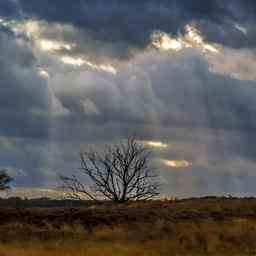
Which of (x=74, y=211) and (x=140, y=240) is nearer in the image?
(x=140, y=240)

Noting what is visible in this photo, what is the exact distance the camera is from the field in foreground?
3609 cm

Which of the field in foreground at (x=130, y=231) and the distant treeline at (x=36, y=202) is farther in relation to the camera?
the distant treeline at (x=36, y=202)

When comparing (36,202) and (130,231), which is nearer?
(130,231)

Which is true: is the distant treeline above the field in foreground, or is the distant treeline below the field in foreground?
above

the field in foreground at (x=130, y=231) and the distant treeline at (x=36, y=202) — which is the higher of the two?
the distant treeline at (x=36, y=202)

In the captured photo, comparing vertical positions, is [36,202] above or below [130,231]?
above

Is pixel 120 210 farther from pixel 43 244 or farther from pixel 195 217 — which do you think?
pixel 43 244

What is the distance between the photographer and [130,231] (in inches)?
1694

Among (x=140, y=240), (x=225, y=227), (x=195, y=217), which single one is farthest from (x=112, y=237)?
(x=195, y=217)

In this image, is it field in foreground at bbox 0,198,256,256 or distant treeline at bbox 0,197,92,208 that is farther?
distant treeline at bbox 0,197,92,208

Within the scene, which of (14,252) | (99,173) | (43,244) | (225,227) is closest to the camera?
(14,252)

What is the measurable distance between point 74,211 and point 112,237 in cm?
1273

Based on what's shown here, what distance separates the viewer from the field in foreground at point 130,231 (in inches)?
1421

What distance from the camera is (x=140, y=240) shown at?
132 ft
